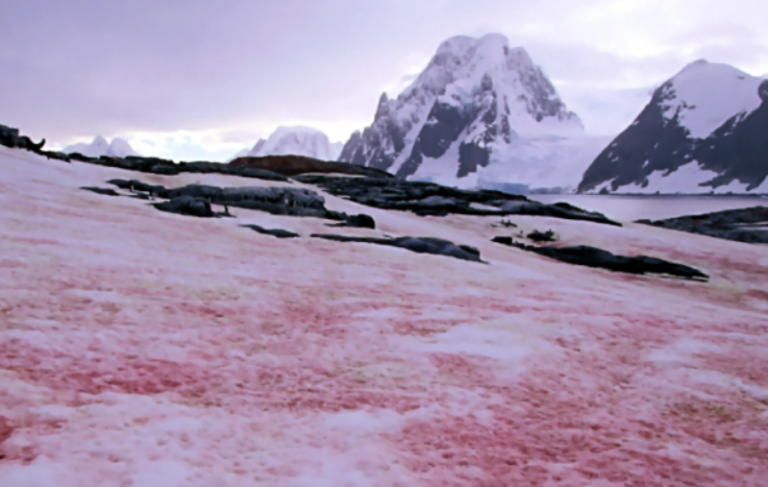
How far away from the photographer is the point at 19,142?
34.0m

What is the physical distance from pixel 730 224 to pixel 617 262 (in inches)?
1722

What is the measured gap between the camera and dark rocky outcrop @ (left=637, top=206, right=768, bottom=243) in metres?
51.0

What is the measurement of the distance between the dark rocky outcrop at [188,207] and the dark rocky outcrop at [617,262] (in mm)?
19766

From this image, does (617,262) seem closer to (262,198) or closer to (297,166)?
(262,198)

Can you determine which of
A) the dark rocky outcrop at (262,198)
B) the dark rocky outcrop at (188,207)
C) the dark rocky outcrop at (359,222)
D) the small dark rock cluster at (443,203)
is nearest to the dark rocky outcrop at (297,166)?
the small dark rock cluster at (443,203)

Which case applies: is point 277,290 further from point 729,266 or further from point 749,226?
point 749,226

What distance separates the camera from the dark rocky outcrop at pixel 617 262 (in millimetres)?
28562

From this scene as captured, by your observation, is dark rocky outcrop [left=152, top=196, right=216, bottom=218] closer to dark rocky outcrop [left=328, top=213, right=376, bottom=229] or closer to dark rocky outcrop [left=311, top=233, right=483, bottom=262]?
dark rocky outcrop [left=311, top=233, right=483, bottom=262]

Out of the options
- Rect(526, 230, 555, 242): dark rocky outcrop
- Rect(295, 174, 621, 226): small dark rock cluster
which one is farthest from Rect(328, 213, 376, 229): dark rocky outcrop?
Rect(295, 174, 621, 226): small dark rock cluster

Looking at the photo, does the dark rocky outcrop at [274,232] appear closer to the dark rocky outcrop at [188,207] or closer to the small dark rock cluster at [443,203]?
the dark rocky outcrop at [188,207]

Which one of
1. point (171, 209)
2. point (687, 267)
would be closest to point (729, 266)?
point (687, 267)

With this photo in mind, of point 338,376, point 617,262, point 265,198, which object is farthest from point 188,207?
point 617,262

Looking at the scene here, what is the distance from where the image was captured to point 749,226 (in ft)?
191

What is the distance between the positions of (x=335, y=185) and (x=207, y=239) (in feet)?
158
